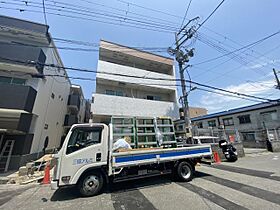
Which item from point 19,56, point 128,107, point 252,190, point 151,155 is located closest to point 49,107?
point 19,56

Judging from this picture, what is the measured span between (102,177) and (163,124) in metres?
3.32

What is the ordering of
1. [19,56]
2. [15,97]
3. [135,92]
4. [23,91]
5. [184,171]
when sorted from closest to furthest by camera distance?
[184,171], [15,97], [23,91], [19,56], [135,92]

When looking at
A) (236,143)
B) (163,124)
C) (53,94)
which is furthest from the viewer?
(53,94)

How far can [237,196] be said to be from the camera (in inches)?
165

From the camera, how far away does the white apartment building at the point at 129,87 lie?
1260cm

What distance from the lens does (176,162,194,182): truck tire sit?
5717 millimetres

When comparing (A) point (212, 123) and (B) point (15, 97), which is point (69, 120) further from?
(A) point (212, 123)

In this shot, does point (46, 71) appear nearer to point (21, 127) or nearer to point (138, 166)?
point (21, 127)

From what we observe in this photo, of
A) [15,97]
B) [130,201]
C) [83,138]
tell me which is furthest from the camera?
[15,97]

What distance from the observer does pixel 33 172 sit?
809 centimetres

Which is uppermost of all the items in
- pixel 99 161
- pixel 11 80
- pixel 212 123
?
pixel 11 80

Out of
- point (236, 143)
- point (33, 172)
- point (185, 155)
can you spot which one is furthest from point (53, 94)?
point (236, 143)

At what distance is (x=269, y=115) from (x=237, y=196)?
20334 mm

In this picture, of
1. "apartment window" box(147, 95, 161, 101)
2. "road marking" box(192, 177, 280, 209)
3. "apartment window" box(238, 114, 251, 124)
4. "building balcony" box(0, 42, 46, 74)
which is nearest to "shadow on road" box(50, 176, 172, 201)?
"road marking" box(192, 177, 280, 209)
